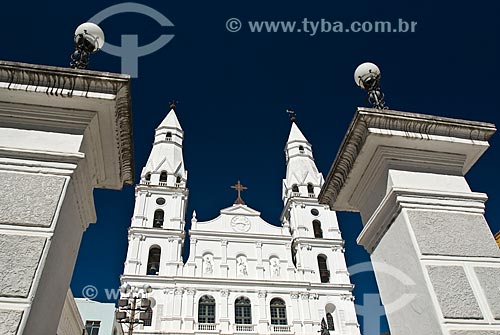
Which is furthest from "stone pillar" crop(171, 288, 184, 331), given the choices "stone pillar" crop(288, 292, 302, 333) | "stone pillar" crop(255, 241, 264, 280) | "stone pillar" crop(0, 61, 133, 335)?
"stone pillar" crop(0, 61, 133, 335)

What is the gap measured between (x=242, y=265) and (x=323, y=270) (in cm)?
601

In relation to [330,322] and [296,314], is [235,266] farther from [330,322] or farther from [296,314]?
[330,322]

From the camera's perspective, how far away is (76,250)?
9.45 feet

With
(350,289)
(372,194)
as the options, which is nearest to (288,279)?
(350,289)

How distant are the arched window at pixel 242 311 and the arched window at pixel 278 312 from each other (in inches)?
59.9

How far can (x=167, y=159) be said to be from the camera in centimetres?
3100

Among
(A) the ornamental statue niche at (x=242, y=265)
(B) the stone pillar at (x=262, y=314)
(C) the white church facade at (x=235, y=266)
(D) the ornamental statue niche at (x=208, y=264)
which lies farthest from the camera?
(A) the ornamental statue niche at (x=242, y=265)

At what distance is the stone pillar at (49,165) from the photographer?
2156 mm

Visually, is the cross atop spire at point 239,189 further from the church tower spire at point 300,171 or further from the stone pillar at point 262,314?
the stone pillar at point 262,314

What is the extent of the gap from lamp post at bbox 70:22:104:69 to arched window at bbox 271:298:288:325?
919 inches

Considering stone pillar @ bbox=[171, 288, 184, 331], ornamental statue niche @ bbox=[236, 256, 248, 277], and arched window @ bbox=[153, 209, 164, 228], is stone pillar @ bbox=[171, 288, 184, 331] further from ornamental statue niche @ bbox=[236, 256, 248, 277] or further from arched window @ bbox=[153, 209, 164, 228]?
arched window @ bbox=[153, 209, 164, 228]

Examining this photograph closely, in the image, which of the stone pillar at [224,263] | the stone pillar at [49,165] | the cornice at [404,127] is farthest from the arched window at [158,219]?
the cornice at [404,127]

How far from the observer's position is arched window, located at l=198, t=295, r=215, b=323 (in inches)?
914

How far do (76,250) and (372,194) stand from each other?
2.44 m
